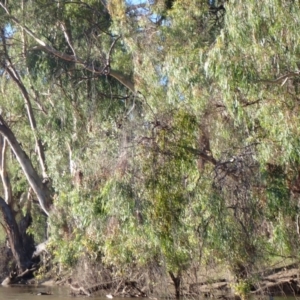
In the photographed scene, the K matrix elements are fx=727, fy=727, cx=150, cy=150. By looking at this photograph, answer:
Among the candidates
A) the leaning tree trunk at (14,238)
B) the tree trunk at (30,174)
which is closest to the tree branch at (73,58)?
the tree trunk at (30,174)

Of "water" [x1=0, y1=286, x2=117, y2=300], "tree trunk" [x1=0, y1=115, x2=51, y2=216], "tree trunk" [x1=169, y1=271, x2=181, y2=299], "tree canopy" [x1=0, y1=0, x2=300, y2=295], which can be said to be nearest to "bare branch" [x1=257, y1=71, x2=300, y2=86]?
"tree canopy" [x1=0, y1=0, x2=300, y2=295]

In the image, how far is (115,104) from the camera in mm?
17719

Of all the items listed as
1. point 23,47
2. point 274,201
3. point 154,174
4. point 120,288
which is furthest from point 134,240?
point 23,47

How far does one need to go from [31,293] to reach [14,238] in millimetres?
5310

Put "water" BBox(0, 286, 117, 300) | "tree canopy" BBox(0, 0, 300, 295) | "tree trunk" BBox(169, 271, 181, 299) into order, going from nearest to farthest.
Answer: "tree canopy" BBox(0, 0, 300, 295)
"tree trunk" BBox(169, 271, 181, 299)
"water" BBox(0, 286, 117, 300)

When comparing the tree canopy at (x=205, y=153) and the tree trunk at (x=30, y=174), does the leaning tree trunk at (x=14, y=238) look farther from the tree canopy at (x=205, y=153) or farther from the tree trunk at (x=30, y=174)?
the tree canopy at (x=205, y=153)

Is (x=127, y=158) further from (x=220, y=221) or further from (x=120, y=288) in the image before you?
(x=120, y=288)

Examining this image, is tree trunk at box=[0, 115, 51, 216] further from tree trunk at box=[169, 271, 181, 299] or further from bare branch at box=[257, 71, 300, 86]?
bare branch at box=[257, 71, 300, 86]

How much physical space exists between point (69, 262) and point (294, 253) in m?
7.23

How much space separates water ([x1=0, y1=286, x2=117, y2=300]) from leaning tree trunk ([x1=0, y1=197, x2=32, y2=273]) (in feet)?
6.21

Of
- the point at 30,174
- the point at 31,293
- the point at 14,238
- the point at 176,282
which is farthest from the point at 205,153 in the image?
the point at 14,238

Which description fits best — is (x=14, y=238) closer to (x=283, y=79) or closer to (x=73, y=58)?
(x=73, y=58)

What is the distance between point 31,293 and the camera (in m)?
18.8

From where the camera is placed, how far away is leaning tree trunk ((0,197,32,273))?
23750 mm
